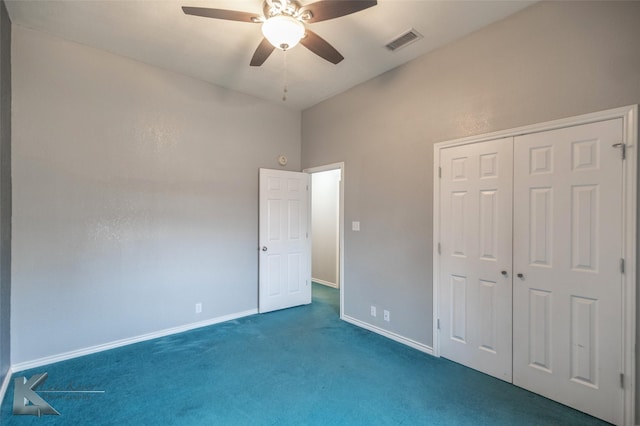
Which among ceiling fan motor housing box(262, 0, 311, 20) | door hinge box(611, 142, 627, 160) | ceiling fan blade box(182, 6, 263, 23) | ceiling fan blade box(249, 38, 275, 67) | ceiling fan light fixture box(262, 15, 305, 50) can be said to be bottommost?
door hinge box(611, 142, 627, 160)

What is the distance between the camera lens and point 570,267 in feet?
7.20

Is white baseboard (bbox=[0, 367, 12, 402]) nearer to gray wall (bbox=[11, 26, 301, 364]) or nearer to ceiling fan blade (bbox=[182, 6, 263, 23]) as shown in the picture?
gray wall (bbox=[11, 26, 301, 364])

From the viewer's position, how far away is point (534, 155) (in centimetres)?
236

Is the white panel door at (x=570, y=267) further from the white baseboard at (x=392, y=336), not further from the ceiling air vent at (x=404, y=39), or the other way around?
the ceiling air vent at (x=404, y=39)

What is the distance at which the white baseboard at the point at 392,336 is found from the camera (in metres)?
3.05

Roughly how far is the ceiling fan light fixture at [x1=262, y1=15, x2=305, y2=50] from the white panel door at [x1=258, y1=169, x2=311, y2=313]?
226 cm

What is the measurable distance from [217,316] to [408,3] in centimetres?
395

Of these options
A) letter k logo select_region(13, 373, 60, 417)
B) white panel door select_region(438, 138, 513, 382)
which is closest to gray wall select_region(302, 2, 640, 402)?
white panel door select_region(438, 138, 513, 382)

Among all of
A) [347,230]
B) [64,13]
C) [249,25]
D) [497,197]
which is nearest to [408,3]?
[249,25]

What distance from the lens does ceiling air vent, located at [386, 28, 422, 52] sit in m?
2.73

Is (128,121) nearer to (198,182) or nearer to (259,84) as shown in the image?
(198,182)

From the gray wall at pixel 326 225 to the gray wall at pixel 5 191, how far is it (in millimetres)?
4269

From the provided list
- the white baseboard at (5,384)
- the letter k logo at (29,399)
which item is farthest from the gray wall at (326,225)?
the white baseboard at (5,384)

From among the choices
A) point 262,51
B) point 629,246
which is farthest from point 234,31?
point 629,246
